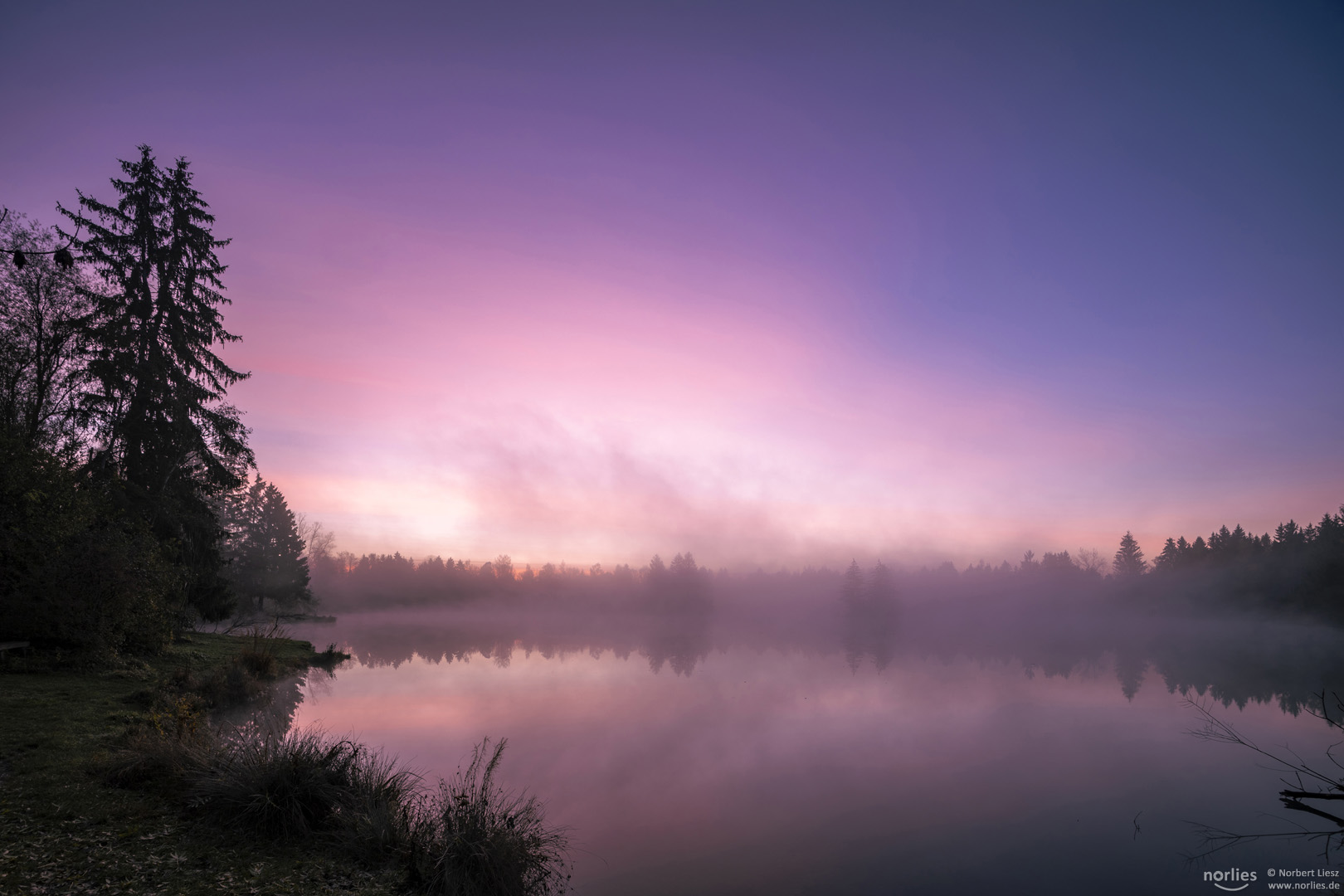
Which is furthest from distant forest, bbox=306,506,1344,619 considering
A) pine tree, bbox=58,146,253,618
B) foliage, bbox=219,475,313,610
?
pine tree, bbox=58,146,253,618

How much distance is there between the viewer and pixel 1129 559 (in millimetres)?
95750

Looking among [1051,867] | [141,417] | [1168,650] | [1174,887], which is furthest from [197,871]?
[1168,650]

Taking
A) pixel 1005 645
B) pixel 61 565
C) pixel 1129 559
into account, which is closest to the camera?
pixel 61 565

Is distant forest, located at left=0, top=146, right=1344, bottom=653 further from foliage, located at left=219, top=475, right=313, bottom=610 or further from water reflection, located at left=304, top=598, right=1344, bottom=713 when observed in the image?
foliage, located at left=219, top=475, right=313, bottom=610

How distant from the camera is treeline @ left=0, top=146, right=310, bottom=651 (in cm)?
1474

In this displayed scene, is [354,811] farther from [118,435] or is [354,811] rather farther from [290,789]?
[118,435]

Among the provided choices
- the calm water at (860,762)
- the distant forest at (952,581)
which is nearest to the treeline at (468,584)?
the distant forest at (952,581)

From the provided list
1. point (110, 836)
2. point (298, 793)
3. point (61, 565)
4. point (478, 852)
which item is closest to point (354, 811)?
point (298, 793)

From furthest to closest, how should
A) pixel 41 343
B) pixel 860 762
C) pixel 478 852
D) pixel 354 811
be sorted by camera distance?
pixel 41 343
pixel 860 762
pixel 354 811
pixel 478 852

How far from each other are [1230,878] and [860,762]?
6.48 meters

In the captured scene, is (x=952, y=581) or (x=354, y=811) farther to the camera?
(x=952, y=581)

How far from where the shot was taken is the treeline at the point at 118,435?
48.4ft

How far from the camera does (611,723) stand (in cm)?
1667

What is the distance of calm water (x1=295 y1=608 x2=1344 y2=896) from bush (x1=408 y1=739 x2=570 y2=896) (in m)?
1.09
